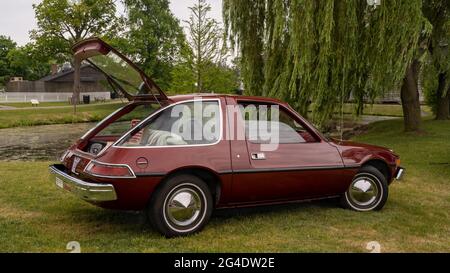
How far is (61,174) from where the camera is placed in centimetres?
507

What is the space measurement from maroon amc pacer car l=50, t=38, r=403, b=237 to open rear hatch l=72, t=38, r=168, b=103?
1 cm

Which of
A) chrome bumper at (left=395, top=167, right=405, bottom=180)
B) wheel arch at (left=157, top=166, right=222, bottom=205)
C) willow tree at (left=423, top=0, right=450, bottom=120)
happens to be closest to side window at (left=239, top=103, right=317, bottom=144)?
wheel arch at (left=157, top=166, right=222, bottom=205)

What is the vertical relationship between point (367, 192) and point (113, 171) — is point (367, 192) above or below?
below

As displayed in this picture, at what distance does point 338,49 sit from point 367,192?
6.44m

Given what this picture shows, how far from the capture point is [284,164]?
536 cm

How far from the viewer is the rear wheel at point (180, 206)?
15.4 feet

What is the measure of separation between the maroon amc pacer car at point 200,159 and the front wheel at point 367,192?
0.04ft

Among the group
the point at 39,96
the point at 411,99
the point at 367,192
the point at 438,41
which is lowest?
the point at 367,192

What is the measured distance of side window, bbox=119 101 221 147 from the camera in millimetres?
4855

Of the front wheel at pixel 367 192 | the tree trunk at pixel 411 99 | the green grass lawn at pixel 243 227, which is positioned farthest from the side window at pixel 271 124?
the tree trunk at pixel 411 99

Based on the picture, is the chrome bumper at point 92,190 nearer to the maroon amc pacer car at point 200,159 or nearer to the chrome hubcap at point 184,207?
the maroon amc pacer car at point 200,159

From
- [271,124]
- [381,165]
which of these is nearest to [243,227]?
[271,124]

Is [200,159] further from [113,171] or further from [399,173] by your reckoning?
[399,173]

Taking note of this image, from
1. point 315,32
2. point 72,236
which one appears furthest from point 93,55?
point 315,32
